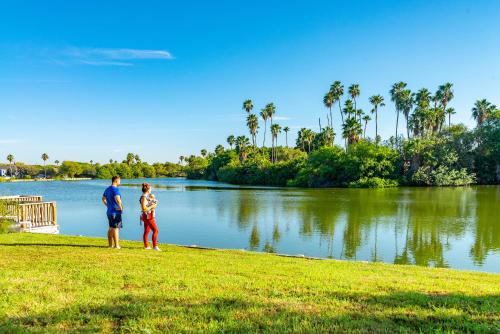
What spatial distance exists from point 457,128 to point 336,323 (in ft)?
272

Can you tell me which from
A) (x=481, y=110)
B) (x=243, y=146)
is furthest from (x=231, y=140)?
(x=481, y=110)

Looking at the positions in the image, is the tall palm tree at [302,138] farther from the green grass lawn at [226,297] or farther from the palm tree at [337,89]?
the green grass lawn at [226,297]

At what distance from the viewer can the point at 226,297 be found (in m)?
5.60

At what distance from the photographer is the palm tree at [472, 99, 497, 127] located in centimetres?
7969

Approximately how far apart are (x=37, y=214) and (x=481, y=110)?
8775cm

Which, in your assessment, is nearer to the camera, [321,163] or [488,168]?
[488,168]

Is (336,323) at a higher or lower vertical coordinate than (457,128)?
lower

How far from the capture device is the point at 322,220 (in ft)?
79.0

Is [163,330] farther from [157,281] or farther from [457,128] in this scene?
[457,128]

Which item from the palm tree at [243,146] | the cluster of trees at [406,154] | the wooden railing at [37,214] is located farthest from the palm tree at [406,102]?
the wooden railing at [37,214]

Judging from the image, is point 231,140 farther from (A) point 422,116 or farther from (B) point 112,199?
(B) point 112,199

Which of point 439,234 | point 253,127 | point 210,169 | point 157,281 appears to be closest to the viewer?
point 157,281

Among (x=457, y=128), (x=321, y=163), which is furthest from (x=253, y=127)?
(x=457, y=128)

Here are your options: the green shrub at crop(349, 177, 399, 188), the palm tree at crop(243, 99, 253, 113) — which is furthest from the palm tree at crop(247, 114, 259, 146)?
the green shrub at crop(349, 177, 399, 188)
